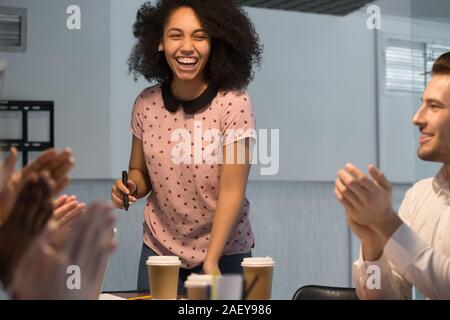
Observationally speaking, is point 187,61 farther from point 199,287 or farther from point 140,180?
point 199,287

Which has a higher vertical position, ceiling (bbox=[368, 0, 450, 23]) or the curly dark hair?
ceiling (bbox=[368, 0, 450, 23])

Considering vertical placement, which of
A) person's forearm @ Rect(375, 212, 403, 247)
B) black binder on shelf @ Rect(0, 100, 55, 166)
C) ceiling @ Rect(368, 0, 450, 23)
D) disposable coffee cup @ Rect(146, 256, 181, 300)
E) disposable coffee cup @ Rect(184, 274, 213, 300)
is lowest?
disposable coffee cup @ Rect(146, 256, 181, 300)

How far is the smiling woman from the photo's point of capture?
88.4 inches

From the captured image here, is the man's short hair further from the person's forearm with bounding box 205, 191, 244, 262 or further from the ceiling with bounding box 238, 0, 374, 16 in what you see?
the ceiling with bounding box 238, 0, 374, 16

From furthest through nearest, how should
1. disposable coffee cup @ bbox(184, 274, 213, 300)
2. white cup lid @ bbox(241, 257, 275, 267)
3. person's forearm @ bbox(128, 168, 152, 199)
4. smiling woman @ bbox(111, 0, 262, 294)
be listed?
person's forearm @ bbox(128, 168, 152, 199) → smiling woman @ bbox(111, 0, 262, 294) → white cup lid @ bbox(241, 257, 275, 267) → disposable coffee cup @ bbox(184, 274, 213, 300)

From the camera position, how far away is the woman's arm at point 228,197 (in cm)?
211

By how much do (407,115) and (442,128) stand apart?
367 centimetres

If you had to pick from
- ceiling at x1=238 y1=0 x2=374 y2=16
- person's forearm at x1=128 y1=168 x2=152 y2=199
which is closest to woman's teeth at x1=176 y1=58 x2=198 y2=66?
person's forearm at x1=128 y1=168 x2=152 y2=199

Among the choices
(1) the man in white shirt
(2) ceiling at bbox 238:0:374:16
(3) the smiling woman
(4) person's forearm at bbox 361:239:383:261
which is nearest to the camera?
(1) the man in white shirt

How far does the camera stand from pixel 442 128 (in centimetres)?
171

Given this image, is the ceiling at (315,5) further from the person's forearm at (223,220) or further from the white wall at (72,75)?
the person's forearm at (223,220)

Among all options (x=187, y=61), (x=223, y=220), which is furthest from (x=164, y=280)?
(x=187, y=61)

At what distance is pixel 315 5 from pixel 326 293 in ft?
10.5

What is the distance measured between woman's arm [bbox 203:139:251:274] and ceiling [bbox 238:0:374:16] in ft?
8.96
